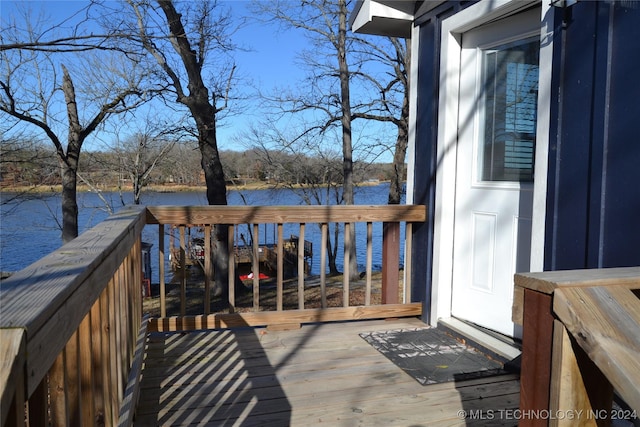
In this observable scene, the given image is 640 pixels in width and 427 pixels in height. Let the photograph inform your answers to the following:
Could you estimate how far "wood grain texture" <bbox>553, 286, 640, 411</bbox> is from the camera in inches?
38.9

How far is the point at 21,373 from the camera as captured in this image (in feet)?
2.11

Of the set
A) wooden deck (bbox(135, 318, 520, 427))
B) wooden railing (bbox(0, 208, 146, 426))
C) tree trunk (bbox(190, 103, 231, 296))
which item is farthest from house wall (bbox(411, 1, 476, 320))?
tree trunk (bbox(190, 103, 231, 296))

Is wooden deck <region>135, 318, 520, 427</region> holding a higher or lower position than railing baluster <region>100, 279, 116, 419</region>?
lower

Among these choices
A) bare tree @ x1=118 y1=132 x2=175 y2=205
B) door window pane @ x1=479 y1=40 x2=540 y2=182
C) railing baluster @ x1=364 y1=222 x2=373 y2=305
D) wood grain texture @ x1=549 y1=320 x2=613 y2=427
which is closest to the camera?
wood grain texture @ x1=549 y1=320 x2=613 y2=427

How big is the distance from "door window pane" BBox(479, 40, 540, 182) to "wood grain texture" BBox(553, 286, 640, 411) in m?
1.80

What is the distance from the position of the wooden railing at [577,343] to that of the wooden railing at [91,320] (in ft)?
3.37

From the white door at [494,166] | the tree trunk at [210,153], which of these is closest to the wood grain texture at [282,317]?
the white door at [494,166]

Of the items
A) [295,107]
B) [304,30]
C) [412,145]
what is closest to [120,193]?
[295,107]

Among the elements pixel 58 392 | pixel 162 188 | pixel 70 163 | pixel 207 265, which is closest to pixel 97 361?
pixel 58 392

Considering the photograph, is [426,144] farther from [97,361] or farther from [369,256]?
[97,361]

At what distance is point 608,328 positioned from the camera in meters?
1.06

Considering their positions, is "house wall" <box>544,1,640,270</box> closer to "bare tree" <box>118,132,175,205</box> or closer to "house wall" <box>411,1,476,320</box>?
"house wall" <box>411,1,476,320</box>

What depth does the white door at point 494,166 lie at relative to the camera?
9.34ft

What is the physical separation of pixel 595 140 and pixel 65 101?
10489 millimetres
